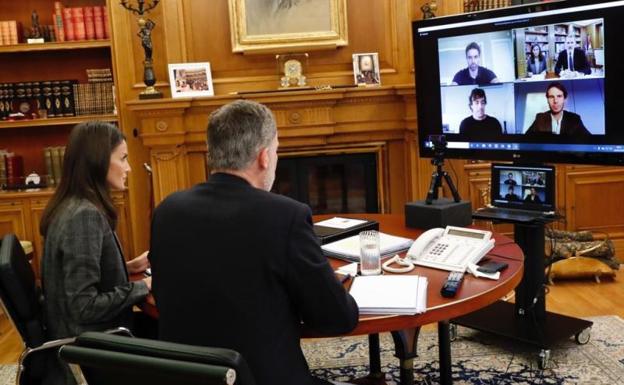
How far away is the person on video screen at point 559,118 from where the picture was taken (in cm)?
264

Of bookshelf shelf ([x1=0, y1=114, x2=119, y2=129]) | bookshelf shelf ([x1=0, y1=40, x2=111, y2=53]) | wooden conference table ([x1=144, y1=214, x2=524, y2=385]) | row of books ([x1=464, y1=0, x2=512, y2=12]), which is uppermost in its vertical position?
row of books ([x1=464, y1=0, x2=512, y2=12])

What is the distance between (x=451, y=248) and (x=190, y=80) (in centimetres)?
253

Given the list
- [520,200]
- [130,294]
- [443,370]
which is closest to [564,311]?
[520,200]

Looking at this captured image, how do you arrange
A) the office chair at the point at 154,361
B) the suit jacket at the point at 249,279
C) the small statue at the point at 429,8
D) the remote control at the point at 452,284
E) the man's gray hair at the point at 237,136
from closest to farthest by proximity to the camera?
the office chair at the point at 154,361 → the suit jacket at the point at 249,279 → the man's gray hair at the point at 237,136 → the remote control at the point at 452,284 → the small statue at the point at 429,8

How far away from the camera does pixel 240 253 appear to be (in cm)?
142

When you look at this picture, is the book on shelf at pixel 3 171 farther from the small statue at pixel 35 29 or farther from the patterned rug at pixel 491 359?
the patterned rug at pixel 491 359

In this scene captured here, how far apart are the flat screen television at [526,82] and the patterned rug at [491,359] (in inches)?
36.1

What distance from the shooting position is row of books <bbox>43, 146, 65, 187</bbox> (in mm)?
4395

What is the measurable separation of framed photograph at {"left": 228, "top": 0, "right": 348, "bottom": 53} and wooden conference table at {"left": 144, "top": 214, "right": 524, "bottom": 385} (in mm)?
1978

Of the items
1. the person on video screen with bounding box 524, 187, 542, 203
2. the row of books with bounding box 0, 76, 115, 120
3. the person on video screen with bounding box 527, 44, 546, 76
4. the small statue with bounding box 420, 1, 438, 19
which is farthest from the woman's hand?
the small statue with bounding box 420, 1, 438, 19

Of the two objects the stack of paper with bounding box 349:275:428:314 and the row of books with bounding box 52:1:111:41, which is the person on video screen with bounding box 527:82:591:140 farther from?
the row of books with bounding box 52:1:111:41

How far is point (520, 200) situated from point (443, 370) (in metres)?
0.85

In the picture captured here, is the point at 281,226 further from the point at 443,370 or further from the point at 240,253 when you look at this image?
the point at 443,370

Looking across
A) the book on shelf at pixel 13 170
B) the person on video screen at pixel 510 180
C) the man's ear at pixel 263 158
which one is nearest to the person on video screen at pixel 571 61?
the person on video screen at pixel 510 180
